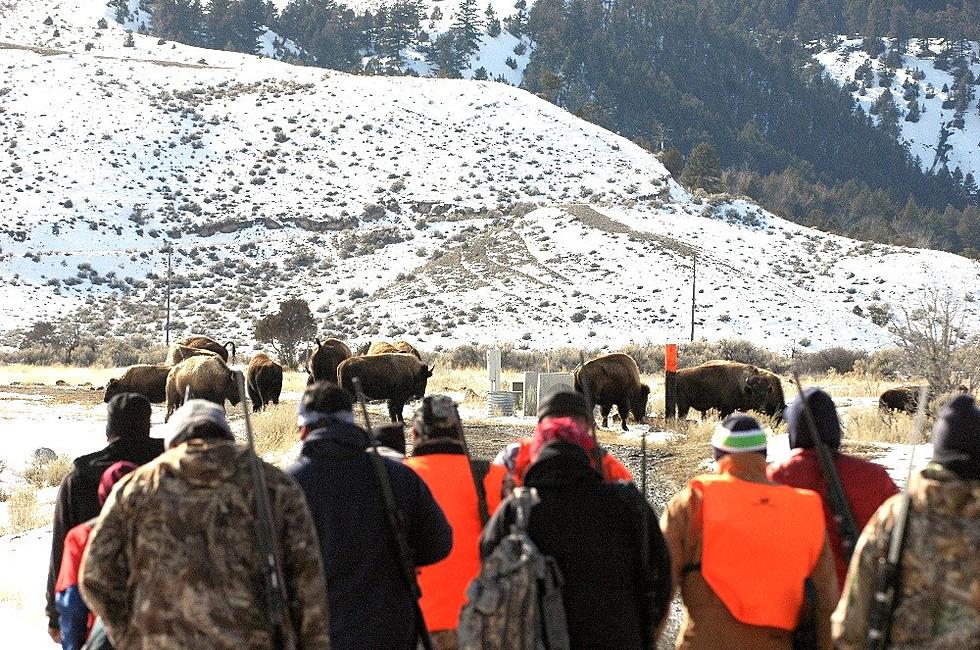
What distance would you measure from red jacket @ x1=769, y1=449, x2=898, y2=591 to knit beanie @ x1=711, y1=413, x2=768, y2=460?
509 millimetres

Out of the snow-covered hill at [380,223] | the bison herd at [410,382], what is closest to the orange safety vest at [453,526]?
the bison herd at [410,382]

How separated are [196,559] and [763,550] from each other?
221 cm

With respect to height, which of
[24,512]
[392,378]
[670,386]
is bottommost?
[24,512]

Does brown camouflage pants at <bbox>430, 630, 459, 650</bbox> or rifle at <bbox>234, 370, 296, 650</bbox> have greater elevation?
rifle at <bbox>234, 370, 296, 650</bbox>

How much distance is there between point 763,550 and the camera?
516 cm

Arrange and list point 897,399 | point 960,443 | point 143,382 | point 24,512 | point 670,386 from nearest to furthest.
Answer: point 960,443 < point 24,512 < point 897,399 < point 670,386 < point 143,382

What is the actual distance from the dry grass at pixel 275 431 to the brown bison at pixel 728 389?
6.80m

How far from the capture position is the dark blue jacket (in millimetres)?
5285

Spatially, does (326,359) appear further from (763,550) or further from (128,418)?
(763,550)

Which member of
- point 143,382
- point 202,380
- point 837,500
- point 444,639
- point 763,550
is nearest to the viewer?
point 763,550

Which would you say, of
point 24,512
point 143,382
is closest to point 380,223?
Answer: point 143,382

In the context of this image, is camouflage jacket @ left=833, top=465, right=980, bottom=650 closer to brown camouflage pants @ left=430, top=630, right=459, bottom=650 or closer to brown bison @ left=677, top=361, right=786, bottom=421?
brown camouflage pants @ left=430, top=630, right=459, bottom=650

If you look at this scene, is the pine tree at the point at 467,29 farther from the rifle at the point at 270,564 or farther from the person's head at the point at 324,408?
the rifle at the point at 270,564

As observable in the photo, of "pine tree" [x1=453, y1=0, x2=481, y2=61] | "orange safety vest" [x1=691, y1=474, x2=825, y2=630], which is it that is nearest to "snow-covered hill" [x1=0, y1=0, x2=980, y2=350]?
"orange safety vest" [x1=691, y1=474, x2=825, y2=630]
